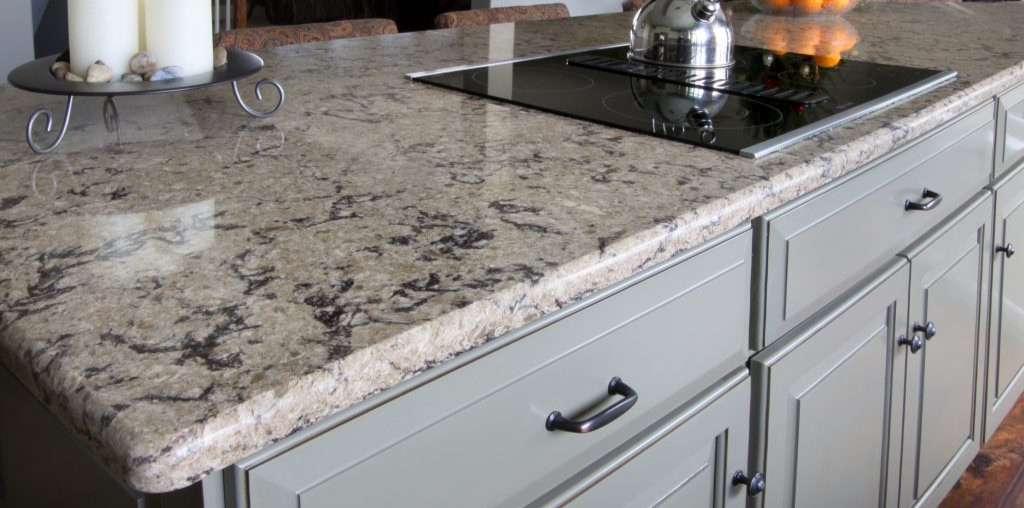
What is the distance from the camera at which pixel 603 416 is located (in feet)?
2.64

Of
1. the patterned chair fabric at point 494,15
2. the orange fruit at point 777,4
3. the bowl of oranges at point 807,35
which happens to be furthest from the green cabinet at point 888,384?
the patterned chair fabric at point 494,15

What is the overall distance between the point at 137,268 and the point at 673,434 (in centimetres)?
50

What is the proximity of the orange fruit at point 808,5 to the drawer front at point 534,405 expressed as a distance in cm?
149

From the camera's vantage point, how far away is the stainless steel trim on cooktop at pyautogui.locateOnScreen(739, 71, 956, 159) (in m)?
1.06

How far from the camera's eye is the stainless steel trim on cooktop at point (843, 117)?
1.06m

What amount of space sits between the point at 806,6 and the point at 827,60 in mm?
671

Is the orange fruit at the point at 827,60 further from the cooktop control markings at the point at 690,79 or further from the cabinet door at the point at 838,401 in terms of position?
the cabinet door at the point at 838,401

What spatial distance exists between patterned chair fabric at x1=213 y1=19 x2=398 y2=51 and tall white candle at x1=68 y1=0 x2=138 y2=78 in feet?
2.71

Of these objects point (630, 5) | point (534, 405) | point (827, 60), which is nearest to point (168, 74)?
point (534, 405)

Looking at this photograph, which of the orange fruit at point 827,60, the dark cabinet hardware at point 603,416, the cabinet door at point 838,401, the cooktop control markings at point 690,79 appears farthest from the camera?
the orange fruit at point 827,60

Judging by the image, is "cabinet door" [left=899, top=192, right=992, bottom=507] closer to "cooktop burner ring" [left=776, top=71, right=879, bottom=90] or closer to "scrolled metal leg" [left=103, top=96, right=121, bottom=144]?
"cooktop burner ring" [left=776, top=71, right=879, bottom=90]

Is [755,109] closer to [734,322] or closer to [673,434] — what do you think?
[734,322]

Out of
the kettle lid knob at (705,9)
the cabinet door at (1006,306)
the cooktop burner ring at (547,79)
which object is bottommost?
the cabinet door at (1006,306)

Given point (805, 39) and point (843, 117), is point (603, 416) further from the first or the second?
point (805, 39)
